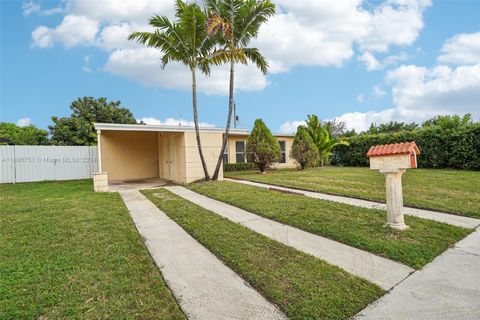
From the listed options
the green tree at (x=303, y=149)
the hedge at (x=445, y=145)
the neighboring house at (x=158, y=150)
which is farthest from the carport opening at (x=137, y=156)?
the hedge at (x=445, y=145)

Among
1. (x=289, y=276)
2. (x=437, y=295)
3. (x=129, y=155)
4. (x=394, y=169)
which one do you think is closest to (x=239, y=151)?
(x=129, y=155)

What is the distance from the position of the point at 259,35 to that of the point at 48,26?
865cm

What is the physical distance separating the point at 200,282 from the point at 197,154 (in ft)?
28.2

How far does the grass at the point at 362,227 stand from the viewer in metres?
3.34

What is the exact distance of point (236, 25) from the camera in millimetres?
9688

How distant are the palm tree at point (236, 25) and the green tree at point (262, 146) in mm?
3100

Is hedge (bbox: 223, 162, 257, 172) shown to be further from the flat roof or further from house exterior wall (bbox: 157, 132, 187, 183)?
the flat roof

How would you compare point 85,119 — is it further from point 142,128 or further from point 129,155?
point 142,128

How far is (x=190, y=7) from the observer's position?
8.77 metres

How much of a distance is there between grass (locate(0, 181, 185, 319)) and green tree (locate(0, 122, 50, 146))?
20376 mm

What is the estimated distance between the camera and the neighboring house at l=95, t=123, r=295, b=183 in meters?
10.7

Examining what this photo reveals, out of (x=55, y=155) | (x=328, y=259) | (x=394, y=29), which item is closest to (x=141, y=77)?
(x=55, y=155)

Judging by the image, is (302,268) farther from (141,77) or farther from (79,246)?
(141,77)

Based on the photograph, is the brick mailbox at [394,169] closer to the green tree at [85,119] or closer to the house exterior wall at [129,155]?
the house exterior wall at [129,155]
